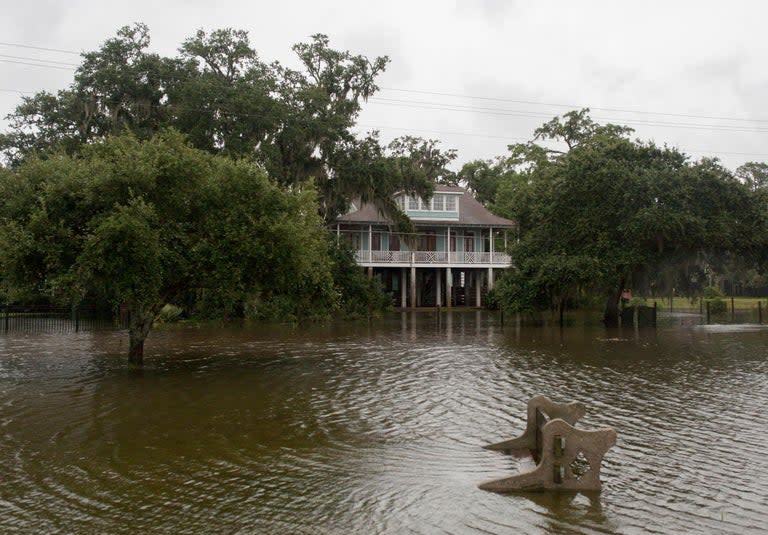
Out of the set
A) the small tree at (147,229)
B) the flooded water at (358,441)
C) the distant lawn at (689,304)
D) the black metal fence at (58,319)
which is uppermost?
the small tree at (147,229)

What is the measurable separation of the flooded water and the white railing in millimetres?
27854

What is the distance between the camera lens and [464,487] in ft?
25.6

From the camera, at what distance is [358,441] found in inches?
397

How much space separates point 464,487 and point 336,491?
1401 mm

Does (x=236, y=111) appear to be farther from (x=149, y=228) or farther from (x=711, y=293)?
(x=711, y=293)

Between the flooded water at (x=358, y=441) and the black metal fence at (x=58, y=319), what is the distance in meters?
10.3

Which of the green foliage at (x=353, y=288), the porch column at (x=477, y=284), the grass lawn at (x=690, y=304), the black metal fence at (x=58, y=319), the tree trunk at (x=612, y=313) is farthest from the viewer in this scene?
the grass lawn at (x=690, y=304)

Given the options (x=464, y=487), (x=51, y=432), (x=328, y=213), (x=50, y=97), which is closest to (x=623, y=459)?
(x=464, y=487)

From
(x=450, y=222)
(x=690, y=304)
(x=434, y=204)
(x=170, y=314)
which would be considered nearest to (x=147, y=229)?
(x=170, y=314)

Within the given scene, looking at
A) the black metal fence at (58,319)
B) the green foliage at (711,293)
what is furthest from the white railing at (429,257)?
the green foliage at (711,293)

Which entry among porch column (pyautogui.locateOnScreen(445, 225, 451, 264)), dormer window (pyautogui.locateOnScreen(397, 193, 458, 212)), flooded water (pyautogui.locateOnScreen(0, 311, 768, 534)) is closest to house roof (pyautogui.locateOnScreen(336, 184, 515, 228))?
dormer window (pyautogui.locateOnScreen(397, 193, 458, 212))

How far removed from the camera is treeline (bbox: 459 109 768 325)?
31.9 m

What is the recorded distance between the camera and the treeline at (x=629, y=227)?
105 feet

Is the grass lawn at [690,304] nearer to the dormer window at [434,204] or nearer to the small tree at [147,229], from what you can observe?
the dormer window at [434,204]
